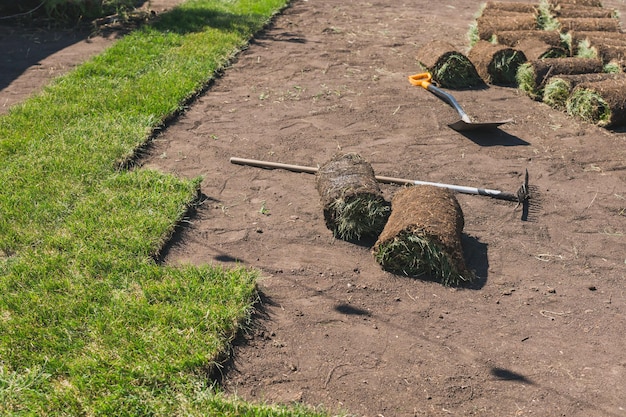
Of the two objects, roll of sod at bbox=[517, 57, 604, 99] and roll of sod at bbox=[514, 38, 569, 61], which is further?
roll of sod at bbox=[514, 38, 569, 61]

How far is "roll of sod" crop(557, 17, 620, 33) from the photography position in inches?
398

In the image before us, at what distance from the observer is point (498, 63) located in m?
9.22

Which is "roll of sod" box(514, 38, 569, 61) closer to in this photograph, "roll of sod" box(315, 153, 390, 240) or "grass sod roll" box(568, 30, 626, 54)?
"grass sod roll" box(568, 30, 626, 54)

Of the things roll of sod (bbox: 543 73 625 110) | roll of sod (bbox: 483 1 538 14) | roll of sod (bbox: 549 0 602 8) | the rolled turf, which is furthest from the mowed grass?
roll of sod (bbox: 549 0 602 8)

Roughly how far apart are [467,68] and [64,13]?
6607 mm

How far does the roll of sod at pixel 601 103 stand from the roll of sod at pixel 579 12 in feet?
9.72

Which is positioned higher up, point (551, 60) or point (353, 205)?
point (551, 60)

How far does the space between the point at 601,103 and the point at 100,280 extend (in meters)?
6.16

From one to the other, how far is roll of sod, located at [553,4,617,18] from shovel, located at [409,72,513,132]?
3028 millimetres

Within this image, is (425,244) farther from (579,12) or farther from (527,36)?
(579,12)

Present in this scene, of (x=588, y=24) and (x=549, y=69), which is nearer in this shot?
(x=549, y=69)

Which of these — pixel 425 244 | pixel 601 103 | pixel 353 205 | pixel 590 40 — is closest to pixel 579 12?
pixel 590 40

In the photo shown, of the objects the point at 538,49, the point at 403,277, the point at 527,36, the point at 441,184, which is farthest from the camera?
the point at 527,36

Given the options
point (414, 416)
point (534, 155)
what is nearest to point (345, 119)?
point (534, 155)
